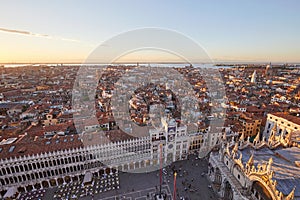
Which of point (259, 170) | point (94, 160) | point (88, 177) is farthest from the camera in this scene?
point (94, 160)

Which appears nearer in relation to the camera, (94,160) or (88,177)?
(88,177)

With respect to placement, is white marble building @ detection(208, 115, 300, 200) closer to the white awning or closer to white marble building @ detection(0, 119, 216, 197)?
white marble building @ detection(0, 119, 216, 197)

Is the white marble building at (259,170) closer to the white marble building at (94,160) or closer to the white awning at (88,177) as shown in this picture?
the white marble building at (94,160)

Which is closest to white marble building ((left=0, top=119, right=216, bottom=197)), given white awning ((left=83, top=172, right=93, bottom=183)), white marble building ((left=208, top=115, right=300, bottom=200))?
white awning ((left=83, top=172, right=93, bottom=183))

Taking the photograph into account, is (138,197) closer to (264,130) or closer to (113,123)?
(113,123)

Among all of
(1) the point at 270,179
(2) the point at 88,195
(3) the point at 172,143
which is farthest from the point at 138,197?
(1) the point at 270,179

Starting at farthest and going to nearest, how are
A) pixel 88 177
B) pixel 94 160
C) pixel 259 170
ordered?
pixel 94 160 < pixel 88 177 < pixel 259 170

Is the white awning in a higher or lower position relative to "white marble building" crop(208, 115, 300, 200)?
lower

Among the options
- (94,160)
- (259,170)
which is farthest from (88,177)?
(259,170)

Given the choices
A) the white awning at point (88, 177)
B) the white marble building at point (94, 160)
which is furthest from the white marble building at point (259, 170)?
the white awning at point (88, 177)

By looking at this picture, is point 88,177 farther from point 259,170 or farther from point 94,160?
point 259,170

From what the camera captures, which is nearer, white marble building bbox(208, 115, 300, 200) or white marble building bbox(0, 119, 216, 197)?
white marble building bbox(208, 115, 300, 200)
